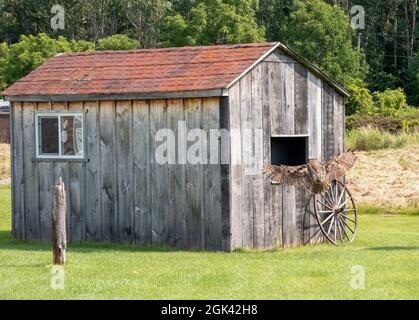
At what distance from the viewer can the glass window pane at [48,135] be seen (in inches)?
928

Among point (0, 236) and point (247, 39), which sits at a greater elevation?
point (247, 39)

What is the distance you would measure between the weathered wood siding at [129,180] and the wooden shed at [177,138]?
2cm

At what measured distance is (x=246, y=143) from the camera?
21.9 meters

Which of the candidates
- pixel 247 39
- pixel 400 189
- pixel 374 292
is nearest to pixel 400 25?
pixel 247 39

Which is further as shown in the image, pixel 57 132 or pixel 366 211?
pixel 366 211

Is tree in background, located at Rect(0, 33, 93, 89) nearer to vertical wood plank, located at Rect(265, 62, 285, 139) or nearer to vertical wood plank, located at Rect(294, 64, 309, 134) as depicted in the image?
vertical wood plank, located at Rect(294, 64, 309, 134)

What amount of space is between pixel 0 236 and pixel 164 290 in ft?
34.6

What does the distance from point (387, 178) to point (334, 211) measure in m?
14.2

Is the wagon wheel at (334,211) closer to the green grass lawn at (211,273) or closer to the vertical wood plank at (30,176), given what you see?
the green grass lawn at (211,273)

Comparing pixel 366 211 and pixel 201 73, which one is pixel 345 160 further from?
pixel 366 211

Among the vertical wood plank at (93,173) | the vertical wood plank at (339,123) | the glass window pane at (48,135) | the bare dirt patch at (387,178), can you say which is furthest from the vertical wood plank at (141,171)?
the bare dirt patch at (387,178)

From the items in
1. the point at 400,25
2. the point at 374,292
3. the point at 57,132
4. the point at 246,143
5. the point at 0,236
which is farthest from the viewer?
the point at 400,25

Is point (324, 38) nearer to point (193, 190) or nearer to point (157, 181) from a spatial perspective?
point (157, 181)

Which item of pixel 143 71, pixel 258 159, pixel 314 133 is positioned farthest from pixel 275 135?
pixel 143 71
